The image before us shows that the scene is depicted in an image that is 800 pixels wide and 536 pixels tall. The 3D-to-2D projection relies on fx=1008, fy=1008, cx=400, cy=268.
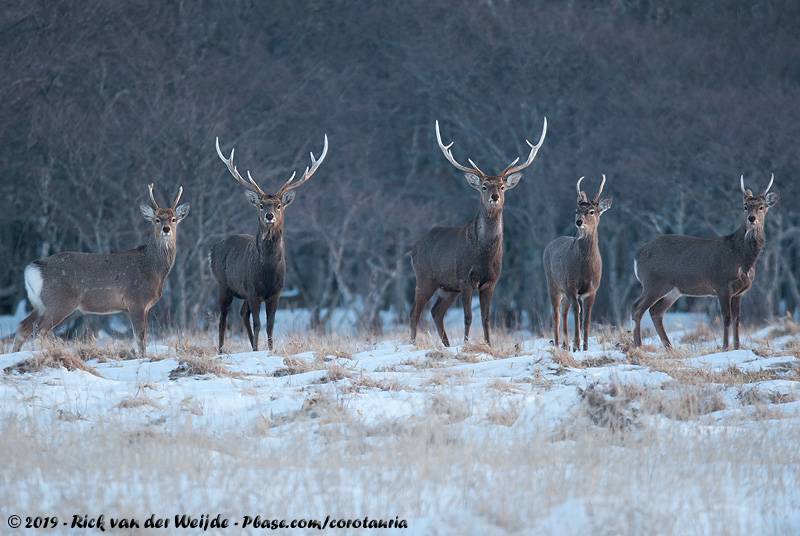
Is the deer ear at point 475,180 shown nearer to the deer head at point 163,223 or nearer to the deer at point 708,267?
the deer at point 708,267

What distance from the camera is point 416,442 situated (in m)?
5.93

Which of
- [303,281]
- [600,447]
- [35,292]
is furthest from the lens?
[303,281]

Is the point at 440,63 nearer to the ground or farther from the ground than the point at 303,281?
farther from the ground

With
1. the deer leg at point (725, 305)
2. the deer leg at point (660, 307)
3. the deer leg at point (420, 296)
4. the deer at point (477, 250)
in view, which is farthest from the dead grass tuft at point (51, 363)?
the deer leg at point (725, 305)

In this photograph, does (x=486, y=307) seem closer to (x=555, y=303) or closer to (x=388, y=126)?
(x=555, y=303)

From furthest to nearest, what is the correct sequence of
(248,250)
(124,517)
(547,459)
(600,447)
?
(248,250) → (600,447) → (547,459) → (124,517)

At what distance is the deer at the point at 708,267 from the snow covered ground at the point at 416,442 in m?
1.73

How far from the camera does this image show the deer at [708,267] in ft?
35.6

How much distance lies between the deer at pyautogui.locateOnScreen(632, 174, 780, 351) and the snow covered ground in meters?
1.73

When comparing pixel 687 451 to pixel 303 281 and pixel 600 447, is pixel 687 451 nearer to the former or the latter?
pixel 600 447

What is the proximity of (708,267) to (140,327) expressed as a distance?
6118 mm

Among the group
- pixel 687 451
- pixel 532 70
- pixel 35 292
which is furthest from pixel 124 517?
pixel 532 70

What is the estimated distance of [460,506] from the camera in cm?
510

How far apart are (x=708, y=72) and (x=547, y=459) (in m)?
20.0
